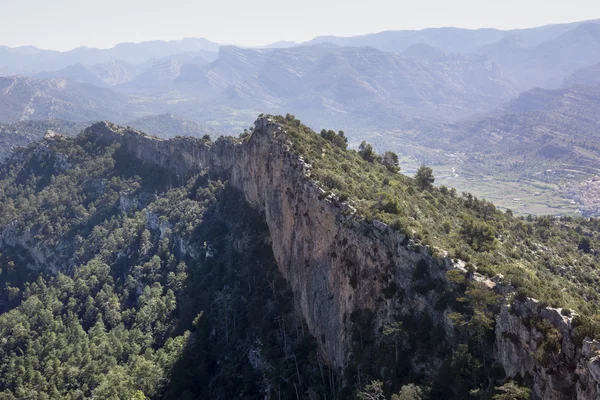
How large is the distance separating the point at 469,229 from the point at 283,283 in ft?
91.1

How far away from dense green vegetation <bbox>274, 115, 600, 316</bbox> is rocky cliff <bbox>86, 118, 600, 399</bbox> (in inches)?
66.8

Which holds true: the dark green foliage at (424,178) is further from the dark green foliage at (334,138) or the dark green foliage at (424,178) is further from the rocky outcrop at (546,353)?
the rocky outcrop at (546,353)

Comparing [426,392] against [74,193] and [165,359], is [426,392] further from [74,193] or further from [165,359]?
[74,193]

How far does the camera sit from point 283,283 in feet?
213

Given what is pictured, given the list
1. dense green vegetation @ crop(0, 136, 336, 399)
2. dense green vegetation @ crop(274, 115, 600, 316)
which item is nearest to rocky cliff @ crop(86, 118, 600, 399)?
dense green vegetation @ crop(274, 115, 600, 316)

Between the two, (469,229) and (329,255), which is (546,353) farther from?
(329,255)

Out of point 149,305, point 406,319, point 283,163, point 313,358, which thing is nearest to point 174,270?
point 149,305

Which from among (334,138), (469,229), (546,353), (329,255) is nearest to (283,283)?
(329,255)

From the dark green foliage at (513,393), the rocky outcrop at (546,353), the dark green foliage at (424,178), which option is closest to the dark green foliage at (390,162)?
the dark green foliage at (424,178)

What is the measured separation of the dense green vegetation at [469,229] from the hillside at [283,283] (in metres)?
0.35

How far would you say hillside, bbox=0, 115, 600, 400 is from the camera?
31.4 metres

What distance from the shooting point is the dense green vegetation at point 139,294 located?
60625 mm

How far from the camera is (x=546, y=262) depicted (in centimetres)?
5597

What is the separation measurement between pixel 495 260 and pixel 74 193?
13214 centimetres
